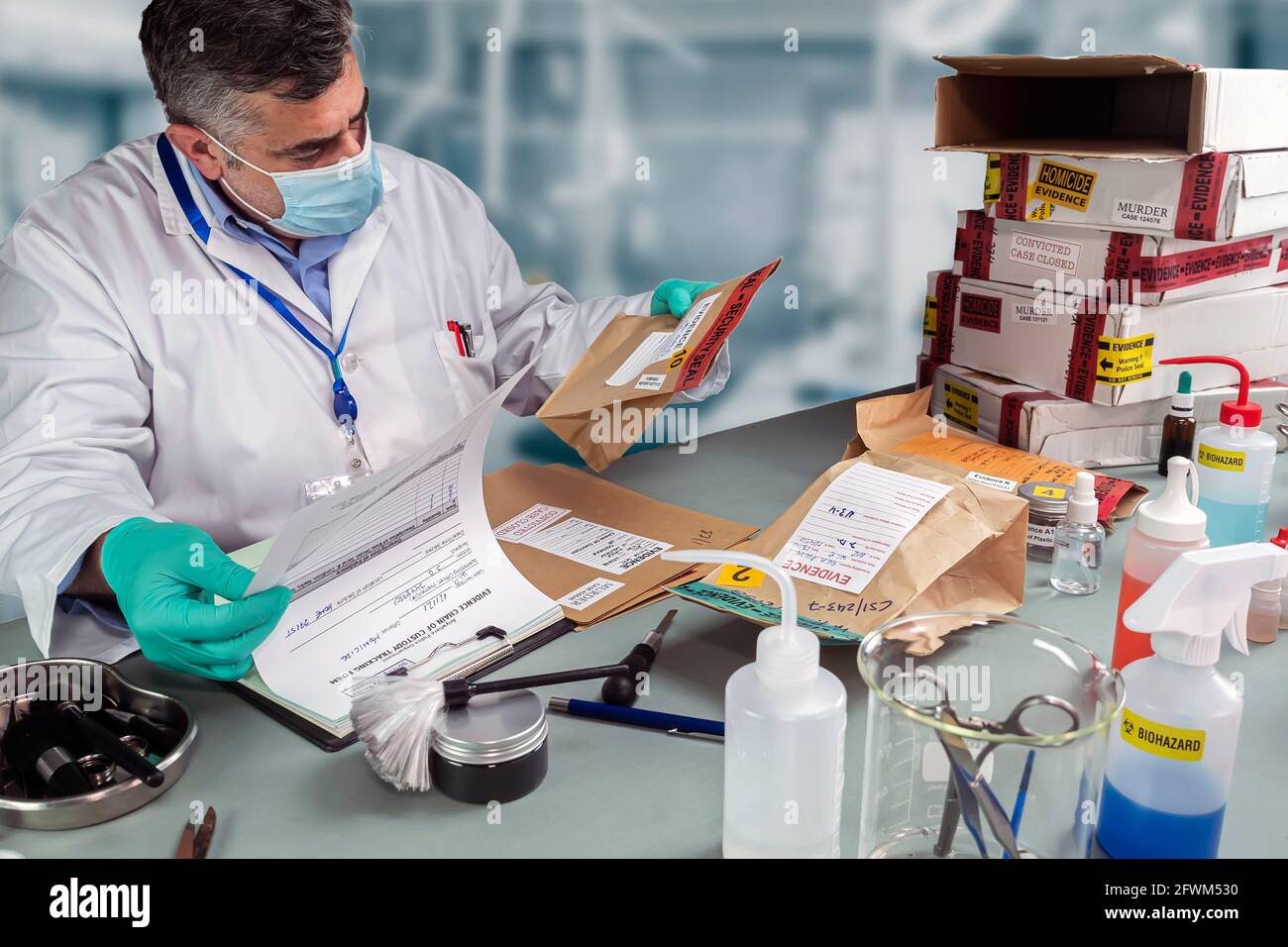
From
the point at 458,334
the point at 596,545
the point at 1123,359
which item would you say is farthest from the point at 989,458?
the point at 458,334

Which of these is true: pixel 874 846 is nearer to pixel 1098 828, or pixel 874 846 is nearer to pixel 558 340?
pixel 1098 828

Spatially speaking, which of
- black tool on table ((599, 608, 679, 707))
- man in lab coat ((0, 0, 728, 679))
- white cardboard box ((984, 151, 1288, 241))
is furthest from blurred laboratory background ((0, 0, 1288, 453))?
black tool on table ((599, 608, 679, 707))

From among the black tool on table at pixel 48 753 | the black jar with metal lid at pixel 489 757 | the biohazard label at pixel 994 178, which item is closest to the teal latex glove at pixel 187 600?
the black tool on table at pixel 48 753

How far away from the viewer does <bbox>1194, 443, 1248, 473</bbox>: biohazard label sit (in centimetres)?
119

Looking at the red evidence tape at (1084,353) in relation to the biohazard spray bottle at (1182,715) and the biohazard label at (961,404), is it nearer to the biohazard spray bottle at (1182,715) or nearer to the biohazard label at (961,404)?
the biohazard label at (961,404)

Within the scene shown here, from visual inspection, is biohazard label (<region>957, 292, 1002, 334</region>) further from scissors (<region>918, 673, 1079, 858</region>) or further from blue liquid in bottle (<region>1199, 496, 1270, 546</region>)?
scissors (<region>918, 673, 1079, 858</region>)

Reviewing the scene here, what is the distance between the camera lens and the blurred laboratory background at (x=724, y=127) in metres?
1.96

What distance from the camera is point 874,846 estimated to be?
2.41 ft

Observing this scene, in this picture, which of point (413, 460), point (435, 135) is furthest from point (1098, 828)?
point (435, 135)

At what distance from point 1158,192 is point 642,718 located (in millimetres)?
1084

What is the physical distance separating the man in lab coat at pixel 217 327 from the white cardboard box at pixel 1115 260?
505mm

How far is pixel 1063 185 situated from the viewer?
1.54 meters

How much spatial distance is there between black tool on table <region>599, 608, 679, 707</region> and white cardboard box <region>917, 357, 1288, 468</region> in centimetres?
79

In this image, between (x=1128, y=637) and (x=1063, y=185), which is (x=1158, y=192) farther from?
(x=1128, y=637)
